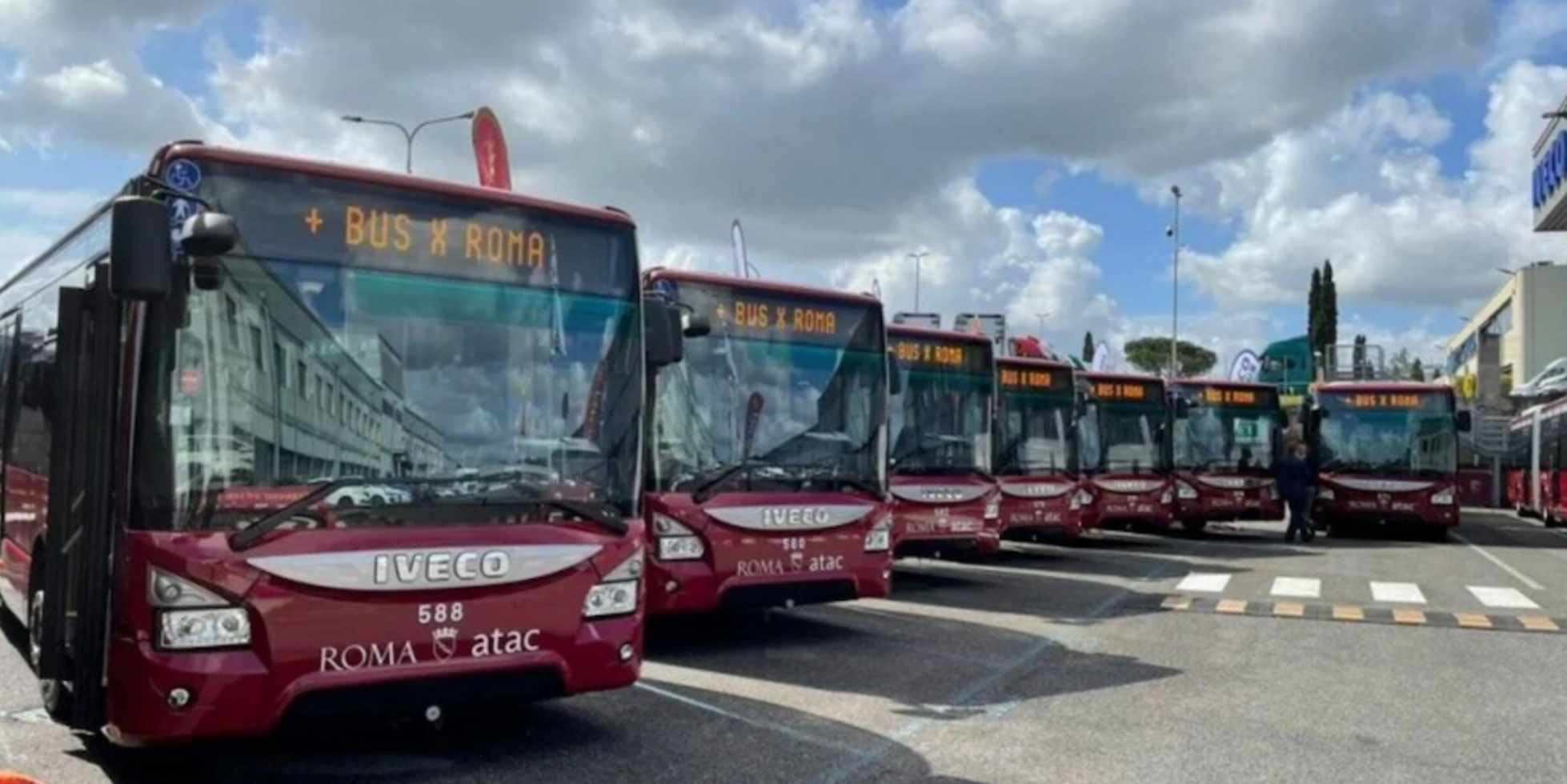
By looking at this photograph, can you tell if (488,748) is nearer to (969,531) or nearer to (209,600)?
(209,600)

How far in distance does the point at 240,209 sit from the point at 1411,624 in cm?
1094

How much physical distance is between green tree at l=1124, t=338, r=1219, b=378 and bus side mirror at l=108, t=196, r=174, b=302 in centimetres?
9200

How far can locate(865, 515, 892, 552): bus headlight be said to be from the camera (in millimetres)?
10617

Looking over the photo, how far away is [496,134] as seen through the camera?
1441cm

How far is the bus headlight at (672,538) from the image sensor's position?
382 inches

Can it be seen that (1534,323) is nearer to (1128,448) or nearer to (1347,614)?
(1128,448)

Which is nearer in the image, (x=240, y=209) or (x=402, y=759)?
(x=240, y=209)

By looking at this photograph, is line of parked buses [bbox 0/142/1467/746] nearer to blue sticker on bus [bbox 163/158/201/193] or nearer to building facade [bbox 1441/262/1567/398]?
blue sticker on bus [bbox 163/158/201/193]

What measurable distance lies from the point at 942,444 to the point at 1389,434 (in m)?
13.4

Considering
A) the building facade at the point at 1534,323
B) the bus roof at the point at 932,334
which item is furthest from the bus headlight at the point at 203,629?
the building facade at the point at 1534,323

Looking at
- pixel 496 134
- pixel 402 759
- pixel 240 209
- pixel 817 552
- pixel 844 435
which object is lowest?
pixel 402 759

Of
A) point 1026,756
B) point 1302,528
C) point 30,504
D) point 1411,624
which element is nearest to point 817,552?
point 1026,756

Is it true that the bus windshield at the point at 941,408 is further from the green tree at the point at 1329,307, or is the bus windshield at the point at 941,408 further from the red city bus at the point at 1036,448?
the green tree at the point at 1329,307

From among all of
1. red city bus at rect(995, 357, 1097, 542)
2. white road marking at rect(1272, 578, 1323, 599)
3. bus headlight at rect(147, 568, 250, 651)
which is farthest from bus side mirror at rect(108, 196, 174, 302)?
red city bus at rect(995, 357, 1097, 542)
